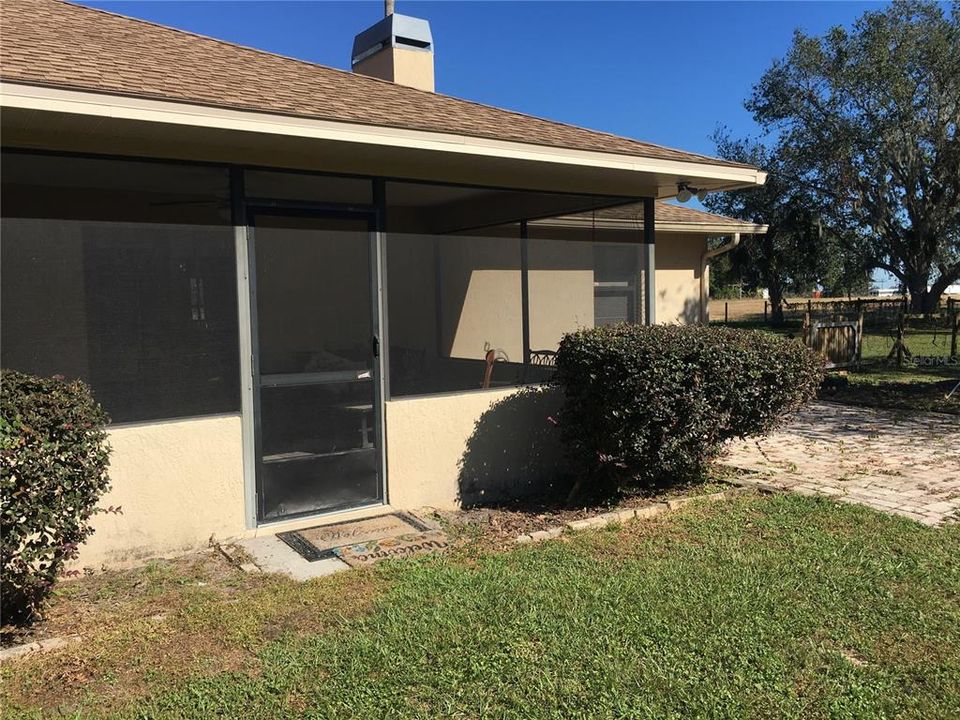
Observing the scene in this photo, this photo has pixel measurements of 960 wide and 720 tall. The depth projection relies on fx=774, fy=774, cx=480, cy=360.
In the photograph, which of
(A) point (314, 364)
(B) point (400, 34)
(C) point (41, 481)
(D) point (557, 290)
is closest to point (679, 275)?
(D) point (557, 290)

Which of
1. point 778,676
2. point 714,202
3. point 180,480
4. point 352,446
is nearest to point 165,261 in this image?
point 180,480

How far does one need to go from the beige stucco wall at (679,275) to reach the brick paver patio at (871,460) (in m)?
2.74

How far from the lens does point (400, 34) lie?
326 inches

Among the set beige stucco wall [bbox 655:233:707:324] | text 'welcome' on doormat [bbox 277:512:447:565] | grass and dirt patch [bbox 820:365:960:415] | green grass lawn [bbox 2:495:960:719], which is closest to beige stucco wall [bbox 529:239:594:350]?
text 'welcome' on doormat [bbox 277:512:447:565]

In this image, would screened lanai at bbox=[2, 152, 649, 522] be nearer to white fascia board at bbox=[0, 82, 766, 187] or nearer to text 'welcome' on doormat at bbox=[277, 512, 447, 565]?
text 'welcome' on doormat at bbox=[277, 512, 447, 565]

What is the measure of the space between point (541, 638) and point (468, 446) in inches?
103

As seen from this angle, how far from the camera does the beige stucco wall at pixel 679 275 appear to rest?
12.5m

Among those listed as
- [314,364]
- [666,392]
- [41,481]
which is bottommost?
→ [41,481]

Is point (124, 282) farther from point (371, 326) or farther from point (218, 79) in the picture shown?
point (371, 326)

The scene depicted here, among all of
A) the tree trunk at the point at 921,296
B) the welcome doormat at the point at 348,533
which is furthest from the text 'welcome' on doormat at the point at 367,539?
the tree trunk at the point at 921,296

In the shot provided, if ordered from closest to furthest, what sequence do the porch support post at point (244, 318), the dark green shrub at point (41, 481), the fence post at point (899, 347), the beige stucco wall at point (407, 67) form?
the dark green shrub at point (41, 481), the porch support post at point (244, 318), the beige stucco wall at point (407, 67), the fence post at point (899, 347)

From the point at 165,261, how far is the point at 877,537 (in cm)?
490

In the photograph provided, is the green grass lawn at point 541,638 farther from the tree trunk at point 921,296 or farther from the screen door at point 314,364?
the tree trunk at point 921,296

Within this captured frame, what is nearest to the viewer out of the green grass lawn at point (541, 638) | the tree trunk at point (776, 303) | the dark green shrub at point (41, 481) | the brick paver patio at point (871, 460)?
the green grass lawn at point (541, 638)
